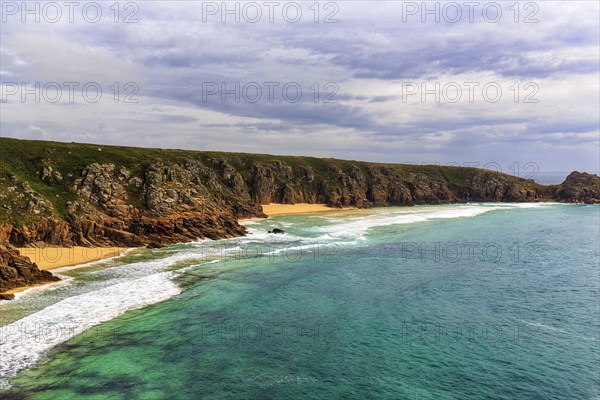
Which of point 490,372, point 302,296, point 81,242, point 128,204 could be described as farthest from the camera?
point 128,204

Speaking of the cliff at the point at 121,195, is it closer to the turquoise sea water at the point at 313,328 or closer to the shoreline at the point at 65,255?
the shoreline at the point at 65,255

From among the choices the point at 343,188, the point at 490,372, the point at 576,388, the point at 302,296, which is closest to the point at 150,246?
the point at 302,296

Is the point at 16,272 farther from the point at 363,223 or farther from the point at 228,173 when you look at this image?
the point at 228,173

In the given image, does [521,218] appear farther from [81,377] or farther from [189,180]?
[81,377]

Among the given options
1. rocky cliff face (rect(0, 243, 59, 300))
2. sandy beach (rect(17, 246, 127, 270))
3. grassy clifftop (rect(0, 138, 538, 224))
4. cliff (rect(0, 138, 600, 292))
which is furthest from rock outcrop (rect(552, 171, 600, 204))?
rocky cliff face (rect(0, 243, 59, 300))

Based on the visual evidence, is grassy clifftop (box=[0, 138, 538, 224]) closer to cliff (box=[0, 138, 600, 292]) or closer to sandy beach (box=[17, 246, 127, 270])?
cliff (box=[0, 138, 600, 292])

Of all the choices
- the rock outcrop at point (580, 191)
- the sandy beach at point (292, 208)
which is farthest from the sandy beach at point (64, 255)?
the rock outcrop at point (580, 191)

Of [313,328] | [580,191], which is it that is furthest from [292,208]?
[580,191]
